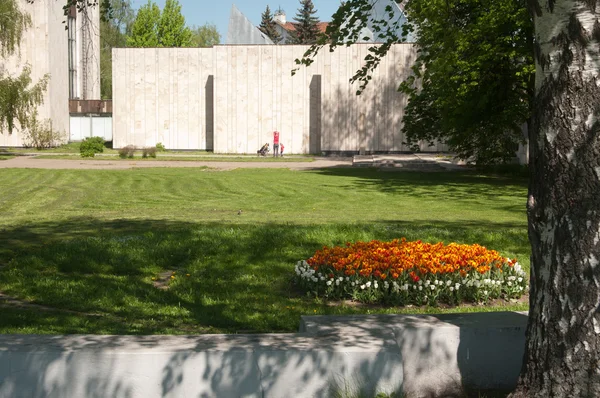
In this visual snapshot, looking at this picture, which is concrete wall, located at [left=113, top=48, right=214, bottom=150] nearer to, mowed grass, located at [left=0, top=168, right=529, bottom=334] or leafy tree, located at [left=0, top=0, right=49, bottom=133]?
leafy tree, located at [left=0, top=0, right=49, bottom=133]

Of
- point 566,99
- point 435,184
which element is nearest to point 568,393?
point 566,99

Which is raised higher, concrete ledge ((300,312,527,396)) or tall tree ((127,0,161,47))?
tall tree ((127,0,161,47))

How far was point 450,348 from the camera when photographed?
4715mm

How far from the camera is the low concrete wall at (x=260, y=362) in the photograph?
4.10m

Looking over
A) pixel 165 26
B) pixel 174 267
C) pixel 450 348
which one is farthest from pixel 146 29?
pixel 450 348

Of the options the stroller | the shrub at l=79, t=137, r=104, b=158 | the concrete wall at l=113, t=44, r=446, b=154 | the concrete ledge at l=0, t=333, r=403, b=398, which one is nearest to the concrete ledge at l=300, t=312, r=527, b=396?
the concrete ledge at l=0, t=333, r=403, b=398

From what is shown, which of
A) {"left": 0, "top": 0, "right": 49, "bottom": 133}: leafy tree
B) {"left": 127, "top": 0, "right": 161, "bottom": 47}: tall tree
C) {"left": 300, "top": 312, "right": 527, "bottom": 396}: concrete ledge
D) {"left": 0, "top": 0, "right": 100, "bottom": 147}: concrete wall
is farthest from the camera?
{"left": 127, "top": 0, "right": 161, "bottom": 47}: tall tree

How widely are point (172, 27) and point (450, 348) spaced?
8041 centimetres

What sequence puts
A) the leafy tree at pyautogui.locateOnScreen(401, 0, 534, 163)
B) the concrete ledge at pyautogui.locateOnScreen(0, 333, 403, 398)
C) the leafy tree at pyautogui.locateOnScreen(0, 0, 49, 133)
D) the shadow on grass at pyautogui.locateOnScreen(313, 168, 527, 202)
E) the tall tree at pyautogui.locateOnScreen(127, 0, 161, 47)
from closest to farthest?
the concrete ledge at pyautogui.locateOnScreen(0, 333, 403, 398) < the leafy tree at pyautogui.locateOnScreen(401, 0, 534, 163) < the shadow on grass at pyautogui.locateOnScreen(313, 168, 527, 202) < the leafy tree at pyautogui.locateOnScreen(0, 0, 49, 133) < the tall tree at pyautogui.locateOnScreen(127, 0, 161, 47)

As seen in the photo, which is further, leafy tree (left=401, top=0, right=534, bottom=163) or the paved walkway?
the paved walkway

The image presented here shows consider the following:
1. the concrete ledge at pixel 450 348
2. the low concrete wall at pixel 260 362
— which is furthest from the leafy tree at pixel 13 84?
the concrete ledge at pixel 450 348

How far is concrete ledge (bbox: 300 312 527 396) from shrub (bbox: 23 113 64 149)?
53.5 meters

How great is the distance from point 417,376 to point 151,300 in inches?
160

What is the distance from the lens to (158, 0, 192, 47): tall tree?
80812 millimetres
